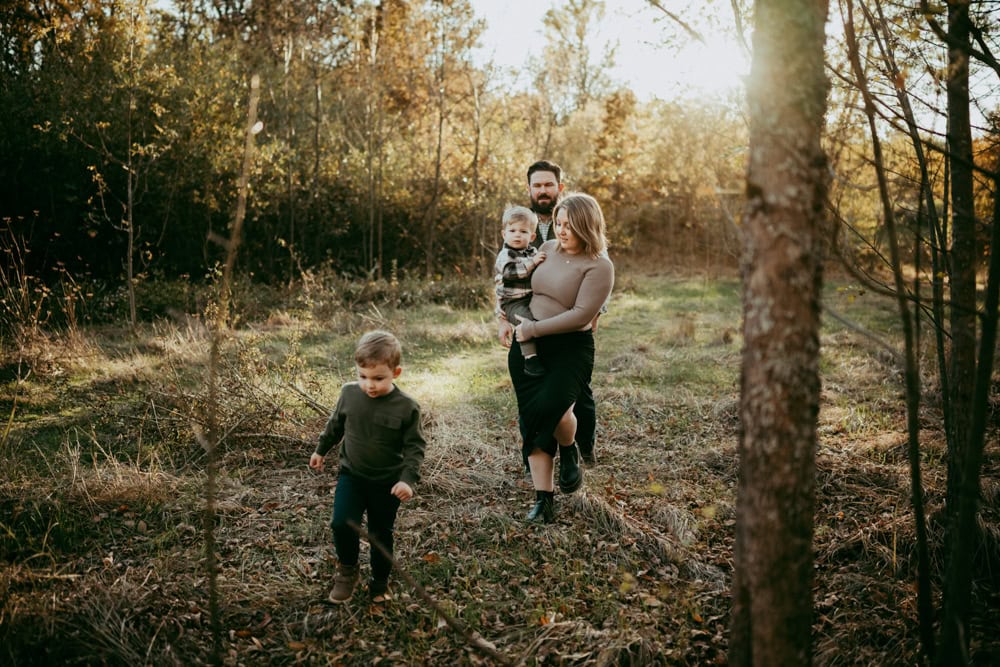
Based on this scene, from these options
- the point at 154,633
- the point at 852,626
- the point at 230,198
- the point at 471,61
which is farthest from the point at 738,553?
the point at 471,61

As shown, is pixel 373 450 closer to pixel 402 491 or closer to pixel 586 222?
pixel 402 491

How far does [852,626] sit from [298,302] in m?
9.81

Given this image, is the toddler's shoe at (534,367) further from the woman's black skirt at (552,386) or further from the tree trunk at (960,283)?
the tree trunk at (960,283)

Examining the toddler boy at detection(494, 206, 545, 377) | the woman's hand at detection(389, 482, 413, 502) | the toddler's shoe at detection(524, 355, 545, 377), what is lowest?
the woman's hand at detection(389, 482, 413, 502)

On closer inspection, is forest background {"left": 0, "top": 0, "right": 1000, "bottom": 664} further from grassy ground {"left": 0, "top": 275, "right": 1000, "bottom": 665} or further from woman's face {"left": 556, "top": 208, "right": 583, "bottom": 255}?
woman's face {"left": 556, "top": 208, "right": 583, "bottom": 255}

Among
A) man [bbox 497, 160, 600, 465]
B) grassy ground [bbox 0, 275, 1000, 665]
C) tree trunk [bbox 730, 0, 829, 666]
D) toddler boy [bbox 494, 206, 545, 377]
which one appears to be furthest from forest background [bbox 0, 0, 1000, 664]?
tree trunk [bbox 730, 0, 829, 666]

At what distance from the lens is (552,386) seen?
369 cm

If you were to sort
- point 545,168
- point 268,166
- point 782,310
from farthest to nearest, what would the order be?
point 268,166 < point 545,168 < point 782,310

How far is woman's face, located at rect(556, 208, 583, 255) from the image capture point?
362 cm

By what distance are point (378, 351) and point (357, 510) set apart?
75 centimetres

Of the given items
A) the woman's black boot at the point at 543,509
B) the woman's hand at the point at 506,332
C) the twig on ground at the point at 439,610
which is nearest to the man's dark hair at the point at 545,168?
the woman's hand at the point at 506,332

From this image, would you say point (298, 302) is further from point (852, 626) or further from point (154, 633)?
point (852, 626)

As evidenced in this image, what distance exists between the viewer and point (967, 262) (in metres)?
3.01

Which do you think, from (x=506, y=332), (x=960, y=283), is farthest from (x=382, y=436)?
(x=960, y=283)
